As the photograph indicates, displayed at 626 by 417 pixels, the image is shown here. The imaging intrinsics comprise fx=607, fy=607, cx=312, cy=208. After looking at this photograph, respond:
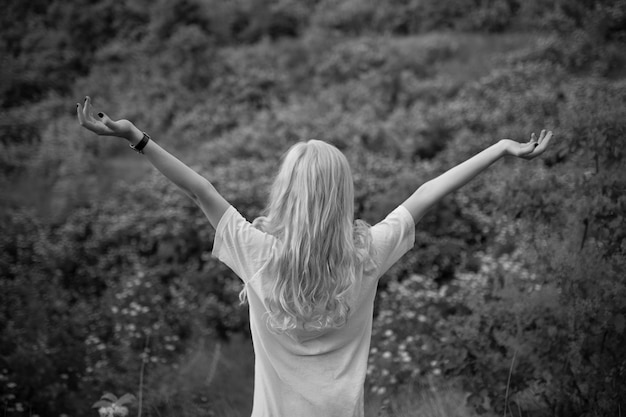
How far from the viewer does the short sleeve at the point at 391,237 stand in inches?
80.4

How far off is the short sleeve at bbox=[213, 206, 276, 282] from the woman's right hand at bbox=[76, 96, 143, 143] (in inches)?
15.1

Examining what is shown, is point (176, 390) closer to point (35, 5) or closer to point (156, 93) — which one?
point (156, 93)

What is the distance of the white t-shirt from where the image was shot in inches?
76.3

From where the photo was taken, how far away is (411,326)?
491 cm

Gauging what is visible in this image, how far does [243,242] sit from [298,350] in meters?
0.40

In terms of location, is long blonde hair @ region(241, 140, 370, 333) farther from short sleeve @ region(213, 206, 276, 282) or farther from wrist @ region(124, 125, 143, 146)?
Answer: wrist @ region(124, 125, 143, 146)

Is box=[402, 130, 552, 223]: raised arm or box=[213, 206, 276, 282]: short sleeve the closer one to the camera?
box=[213, 206, 276, 282]: short sleeve

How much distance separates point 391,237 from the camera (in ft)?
6.76

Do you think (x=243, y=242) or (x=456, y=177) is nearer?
(x=243, y=242)

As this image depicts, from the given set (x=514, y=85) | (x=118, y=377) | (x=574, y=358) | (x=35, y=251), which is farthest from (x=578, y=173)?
(x=514, y=85)

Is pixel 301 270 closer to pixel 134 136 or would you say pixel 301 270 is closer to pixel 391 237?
pixel 391 237

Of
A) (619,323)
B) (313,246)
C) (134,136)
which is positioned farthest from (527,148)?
(134,136)

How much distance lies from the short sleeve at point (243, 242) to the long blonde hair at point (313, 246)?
44mm

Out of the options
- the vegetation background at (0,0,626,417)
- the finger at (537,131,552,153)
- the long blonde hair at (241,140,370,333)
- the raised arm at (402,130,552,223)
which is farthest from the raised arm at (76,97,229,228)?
the vegetation background at (0,0,626,417)
